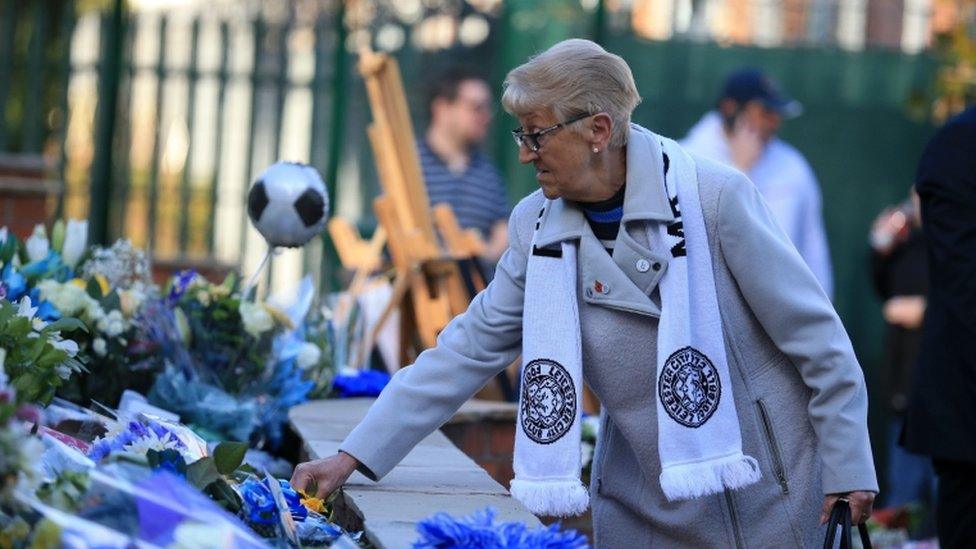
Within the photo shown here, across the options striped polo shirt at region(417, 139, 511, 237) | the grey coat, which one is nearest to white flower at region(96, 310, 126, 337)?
the grey coat

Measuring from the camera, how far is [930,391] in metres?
4.64

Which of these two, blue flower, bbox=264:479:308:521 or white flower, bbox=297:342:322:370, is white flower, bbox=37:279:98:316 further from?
blue flower, bbox=264:479:308:521

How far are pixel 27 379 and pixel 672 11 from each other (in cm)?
581

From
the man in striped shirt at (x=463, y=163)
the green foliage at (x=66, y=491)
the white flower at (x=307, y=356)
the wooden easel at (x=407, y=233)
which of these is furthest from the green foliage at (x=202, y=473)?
the man in striped shirt at (x=463, y=163)

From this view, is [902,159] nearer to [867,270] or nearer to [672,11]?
[867,270]

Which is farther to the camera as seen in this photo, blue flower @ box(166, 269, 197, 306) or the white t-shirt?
the white t-shirt

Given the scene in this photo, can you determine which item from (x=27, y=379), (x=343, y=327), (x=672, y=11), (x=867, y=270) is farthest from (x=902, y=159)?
(x=27, y=379)

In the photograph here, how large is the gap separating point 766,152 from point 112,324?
399cm

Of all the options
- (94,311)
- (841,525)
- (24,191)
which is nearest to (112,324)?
(94,311)

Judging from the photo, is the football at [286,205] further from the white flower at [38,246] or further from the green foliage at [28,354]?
the green foliage at [28,354]

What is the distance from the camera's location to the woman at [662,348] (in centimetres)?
333

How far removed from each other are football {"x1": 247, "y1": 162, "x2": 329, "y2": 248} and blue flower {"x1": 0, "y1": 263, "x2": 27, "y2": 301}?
0.84 m

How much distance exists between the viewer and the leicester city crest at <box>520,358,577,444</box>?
11.0ft

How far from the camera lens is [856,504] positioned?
3.36 meters
